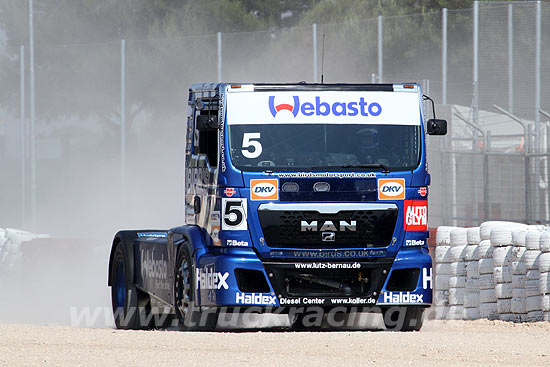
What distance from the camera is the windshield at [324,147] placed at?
474 inches

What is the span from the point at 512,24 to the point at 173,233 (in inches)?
793

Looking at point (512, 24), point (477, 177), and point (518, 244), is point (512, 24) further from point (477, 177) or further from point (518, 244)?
point (518, 244)

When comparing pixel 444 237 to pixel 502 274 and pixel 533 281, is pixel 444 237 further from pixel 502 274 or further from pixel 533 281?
pixel 533 281

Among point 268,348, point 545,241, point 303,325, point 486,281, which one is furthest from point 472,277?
point 268,348

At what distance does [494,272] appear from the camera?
14.4 m

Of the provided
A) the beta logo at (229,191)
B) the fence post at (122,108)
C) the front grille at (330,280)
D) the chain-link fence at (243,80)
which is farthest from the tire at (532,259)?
the fence post at (122,108)

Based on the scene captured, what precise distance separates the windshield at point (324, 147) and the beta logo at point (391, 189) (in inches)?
5.1

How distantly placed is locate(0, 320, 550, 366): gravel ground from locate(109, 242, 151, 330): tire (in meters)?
2.27

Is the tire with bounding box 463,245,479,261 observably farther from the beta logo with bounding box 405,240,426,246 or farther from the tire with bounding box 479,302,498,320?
the beta logo with bounding box 405,240,426,246

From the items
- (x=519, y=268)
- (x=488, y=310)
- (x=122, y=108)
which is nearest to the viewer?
(x=519, y=268)

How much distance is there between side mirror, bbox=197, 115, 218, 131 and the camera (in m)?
12.1

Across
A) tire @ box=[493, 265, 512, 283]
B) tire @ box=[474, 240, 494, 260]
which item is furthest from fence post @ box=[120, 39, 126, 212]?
tire @ box=[493, 265, 512, 283]

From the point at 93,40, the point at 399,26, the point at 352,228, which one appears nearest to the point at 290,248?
the point at 352,228

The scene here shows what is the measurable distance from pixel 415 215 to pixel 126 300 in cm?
418
